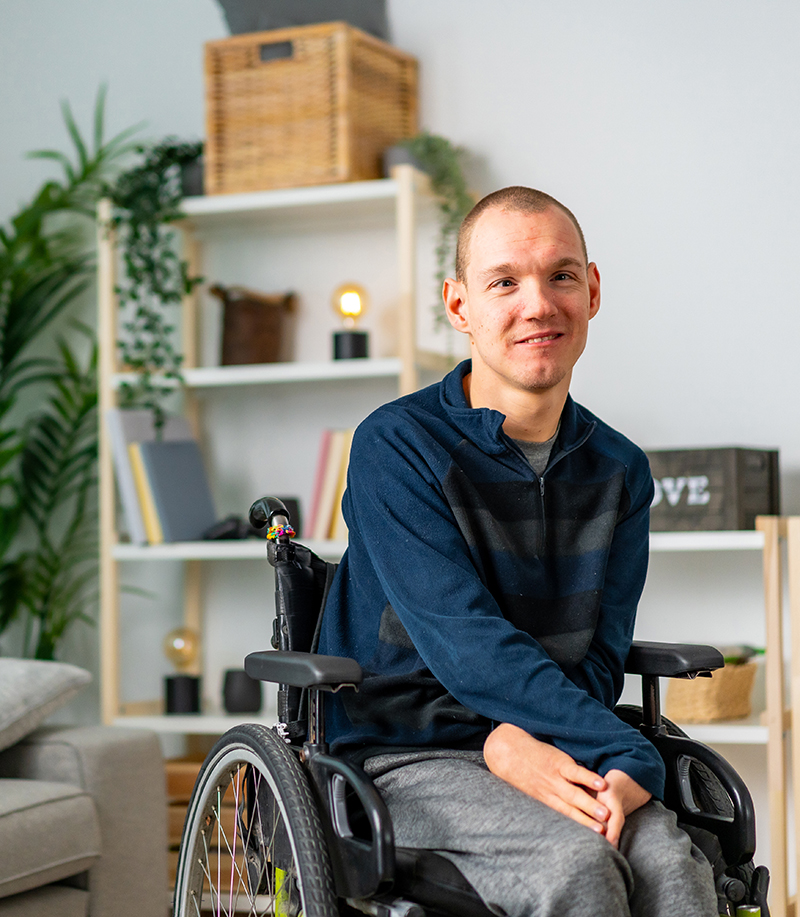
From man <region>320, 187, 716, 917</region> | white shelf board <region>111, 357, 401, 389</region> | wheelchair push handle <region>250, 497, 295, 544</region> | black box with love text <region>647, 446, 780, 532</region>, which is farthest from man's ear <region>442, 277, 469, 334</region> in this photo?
white shelf board <region>111, 357, 401, 389</region>

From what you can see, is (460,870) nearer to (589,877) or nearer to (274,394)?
(589,877)

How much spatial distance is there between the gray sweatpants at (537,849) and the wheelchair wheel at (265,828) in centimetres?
12

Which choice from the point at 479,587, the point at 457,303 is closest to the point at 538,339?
the point at 457,303

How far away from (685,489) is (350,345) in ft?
2.75

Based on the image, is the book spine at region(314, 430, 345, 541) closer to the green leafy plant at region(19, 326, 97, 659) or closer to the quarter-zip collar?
the green leafy plant at region(19, 326, 97, 659)

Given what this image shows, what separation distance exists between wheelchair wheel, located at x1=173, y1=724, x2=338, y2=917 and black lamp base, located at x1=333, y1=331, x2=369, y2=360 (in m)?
1.36

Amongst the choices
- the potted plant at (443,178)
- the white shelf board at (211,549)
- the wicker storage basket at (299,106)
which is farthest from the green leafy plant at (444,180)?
the white shelf board at (211,549)

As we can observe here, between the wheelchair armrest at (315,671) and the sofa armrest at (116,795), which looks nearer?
the wheelchair armrest at (315,671)

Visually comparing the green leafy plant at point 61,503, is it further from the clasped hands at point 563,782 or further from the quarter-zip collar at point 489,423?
the clasped hands at point 563,782

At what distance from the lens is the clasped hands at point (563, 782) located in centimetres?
119

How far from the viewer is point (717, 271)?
2.68m

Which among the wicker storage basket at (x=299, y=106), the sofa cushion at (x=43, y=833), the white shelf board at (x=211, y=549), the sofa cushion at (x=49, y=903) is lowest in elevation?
the sofa cushion at (x=49, y=903)

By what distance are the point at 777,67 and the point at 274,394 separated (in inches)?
55.6

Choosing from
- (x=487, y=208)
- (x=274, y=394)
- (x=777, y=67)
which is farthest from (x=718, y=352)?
(x=487, y=208)
